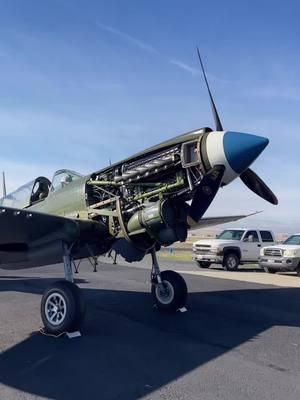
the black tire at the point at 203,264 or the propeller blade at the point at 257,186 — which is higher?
the propeller blade at the point at 257,186

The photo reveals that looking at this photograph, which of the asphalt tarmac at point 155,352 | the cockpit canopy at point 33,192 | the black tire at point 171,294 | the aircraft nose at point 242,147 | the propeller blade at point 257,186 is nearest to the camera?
the asphalt tarmac at point 155,352

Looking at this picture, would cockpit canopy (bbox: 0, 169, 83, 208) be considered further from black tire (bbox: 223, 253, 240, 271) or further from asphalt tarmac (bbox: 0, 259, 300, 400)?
black tire (bbox: 223, 253, 240, 271)

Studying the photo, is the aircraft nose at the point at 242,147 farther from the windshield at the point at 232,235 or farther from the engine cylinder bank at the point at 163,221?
the windshield at the point at 232,235

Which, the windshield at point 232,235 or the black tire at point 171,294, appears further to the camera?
the windshield at point 232,235

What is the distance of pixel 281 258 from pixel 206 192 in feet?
44.5

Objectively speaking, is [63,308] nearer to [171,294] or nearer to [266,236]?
[171,294]

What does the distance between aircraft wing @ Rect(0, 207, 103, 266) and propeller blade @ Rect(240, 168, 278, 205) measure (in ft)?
8.94

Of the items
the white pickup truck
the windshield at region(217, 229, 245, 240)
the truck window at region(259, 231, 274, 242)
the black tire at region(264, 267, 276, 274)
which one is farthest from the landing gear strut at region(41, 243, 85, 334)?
the truck window at region(259, 231, 274, 242)

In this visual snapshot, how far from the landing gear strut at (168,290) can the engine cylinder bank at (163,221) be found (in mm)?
1384

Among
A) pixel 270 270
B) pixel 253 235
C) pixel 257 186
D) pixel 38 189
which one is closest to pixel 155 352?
pixel 257 186

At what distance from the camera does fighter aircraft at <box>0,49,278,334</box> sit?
6879mm

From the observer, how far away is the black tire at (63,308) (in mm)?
6922

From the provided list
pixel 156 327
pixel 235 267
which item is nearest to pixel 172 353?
pixel 156 327

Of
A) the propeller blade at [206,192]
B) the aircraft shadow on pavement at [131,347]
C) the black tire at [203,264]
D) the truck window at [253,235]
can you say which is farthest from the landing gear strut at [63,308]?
the truck window at [253,235]
